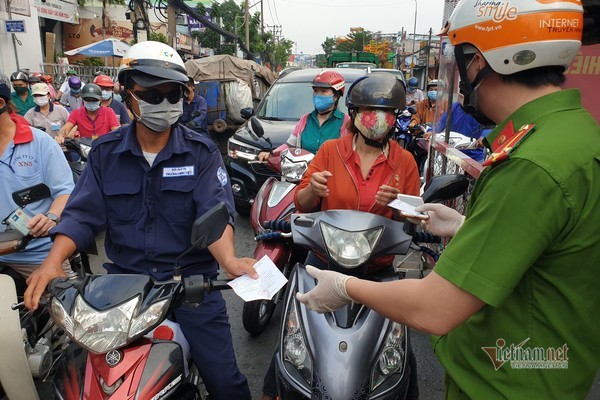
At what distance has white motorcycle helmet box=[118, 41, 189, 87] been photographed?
2123mm

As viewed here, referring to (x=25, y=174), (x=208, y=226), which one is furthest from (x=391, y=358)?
(x=25, y=174)

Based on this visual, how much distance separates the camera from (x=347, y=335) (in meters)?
1.92

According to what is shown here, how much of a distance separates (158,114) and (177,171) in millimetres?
289

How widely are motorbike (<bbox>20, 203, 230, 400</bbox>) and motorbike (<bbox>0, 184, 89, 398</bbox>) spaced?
1.33ft

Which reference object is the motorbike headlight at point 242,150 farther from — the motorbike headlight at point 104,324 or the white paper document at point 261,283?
the motorbike headlight at point 104,324

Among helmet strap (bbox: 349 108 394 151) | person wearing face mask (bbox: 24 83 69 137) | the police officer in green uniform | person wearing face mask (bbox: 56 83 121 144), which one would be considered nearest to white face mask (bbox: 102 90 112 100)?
person wearing face mask (bbox: 24 83 69 137)

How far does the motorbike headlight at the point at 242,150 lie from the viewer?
5.96m

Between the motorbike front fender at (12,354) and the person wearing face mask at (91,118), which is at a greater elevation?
the person wearing face mask at (91,118)

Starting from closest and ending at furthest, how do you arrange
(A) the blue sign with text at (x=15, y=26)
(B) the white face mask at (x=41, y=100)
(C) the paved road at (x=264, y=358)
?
(C) the paved road at (x=264, y=358) → (B) the white face mask at (x=41, y=100) → (A) the blue sign with text at (x=15, y=26)

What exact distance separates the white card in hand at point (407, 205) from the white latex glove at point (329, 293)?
543 mm

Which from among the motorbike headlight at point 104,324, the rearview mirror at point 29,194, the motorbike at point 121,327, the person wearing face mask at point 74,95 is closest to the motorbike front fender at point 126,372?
the motorbike at point 121,327

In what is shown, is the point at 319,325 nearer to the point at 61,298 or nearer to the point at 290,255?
the point at 61,298

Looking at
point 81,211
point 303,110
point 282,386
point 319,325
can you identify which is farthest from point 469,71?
point 303,110

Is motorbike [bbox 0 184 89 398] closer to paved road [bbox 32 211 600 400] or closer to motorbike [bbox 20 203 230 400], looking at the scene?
motorbike [bbox 20 203 230 400]
